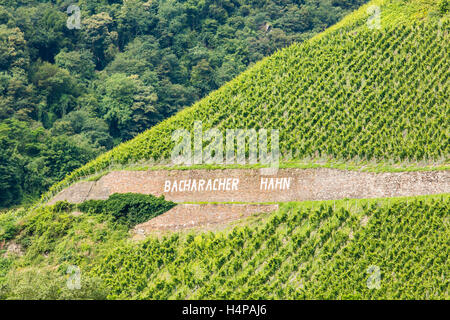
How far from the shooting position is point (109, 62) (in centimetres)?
5228

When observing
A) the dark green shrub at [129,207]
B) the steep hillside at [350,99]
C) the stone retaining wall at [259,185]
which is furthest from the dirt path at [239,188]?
the steep hillside at [350,99]

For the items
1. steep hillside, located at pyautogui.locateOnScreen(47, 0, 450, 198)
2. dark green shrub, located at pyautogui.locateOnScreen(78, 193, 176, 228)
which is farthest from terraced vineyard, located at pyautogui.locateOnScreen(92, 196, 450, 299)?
steep hillside, located at pyautogui.locateOnScreen(47, 0, 450, 198)

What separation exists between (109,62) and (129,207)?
991 inches

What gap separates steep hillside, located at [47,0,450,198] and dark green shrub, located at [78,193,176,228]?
1940 mm

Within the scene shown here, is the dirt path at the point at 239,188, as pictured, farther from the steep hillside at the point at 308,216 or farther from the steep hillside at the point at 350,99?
the steep hillside at the point at 350,99

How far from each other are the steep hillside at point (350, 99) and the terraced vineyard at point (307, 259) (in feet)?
12.2

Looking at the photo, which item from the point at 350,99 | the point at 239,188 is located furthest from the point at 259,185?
the point at 350,99

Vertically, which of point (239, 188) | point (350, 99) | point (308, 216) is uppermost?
point (350, 99)

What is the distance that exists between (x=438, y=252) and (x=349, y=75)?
427 inches

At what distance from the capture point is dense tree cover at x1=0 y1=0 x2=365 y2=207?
1587 inches

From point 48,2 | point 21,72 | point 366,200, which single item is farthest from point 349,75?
point 48,2

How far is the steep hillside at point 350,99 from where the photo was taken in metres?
29.0

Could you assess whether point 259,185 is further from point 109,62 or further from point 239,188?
point 109,62

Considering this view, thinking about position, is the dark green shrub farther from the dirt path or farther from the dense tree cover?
the dense tree cover
